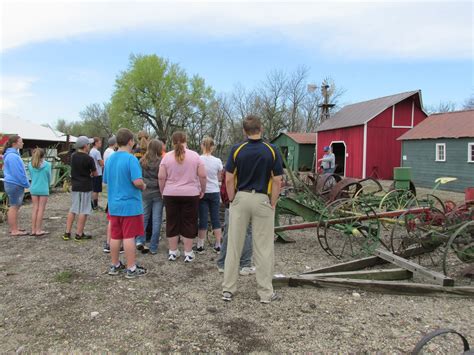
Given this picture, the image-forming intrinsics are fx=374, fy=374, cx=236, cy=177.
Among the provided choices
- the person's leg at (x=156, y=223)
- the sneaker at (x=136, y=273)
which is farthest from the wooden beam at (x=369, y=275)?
the person's leg at (x=156, y=223)

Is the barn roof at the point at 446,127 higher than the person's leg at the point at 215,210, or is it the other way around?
the barn roof at the point at 446,127

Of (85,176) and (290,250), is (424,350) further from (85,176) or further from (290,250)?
(85,176)

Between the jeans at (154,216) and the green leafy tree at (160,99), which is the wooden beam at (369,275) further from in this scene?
the green leafy tree at (160,99)

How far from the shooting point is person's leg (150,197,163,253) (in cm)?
549

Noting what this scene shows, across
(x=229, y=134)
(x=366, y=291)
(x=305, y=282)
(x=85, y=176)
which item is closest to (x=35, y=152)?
(x=85, y=176)

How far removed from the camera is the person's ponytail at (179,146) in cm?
493

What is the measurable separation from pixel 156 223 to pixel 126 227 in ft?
3.87

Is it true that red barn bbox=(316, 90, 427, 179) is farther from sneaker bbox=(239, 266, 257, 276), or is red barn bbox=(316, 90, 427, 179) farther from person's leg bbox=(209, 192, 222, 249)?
sneaker bbox=(239, 266, 257, 276)

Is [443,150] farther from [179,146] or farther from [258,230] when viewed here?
[258,230]

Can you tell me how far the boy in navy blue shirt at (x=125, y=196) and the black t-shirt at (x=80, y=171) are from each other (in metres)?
1.73

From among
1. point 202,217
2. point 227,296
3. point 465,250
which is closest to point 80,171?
point 202,217

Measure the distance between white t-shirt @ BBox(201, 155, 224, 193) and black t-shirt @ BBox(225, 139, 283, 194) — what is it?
5.32ft

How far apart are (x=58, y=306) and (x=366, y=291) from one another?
125 inches

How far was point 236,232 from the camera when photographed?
3.81 meters
